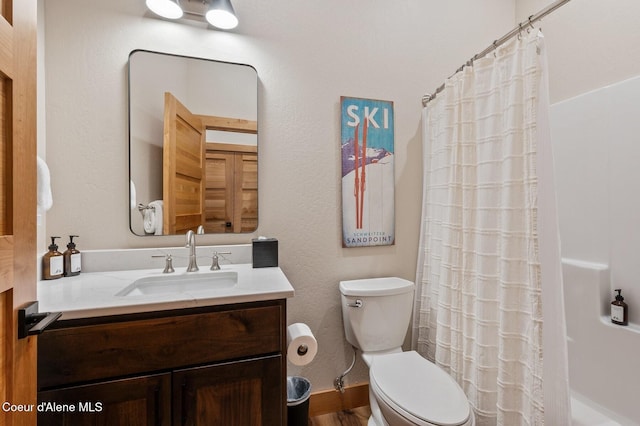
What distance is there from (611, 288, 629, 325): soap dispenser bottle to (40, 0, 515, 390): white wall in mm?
980

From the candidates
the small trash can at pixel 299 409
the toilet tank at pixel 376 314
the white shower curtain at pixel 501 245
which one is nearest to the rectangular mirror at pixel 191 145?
the toilet tank at pixel 376 314

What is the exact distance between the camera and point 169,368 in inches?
39.4

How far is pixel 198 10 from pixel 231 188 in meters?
0.90

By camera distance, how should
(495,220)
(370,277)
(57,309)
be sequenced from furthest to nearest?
(370,277), (495,220), (57,309)

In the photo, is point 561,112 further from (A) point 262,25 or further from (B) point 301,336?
(B) point 301,336

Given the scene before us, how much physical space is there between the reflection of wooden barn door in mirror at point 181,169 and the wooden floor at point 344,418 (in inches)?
50.8

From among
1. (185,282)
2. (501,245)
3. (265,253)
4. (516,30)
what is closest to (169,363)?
(185,282)

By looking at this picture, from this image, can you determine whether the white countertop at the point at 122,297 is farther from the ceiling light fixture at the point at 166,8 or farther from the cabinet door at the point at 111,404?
the ceiling light fixture at the point at 166,8

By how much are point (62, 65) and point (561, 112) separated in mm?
2659

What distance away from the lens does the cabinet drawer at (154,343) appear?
908 millimetres

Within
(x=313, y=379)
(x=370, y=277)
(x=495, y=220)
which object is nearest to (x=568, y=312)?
(x=495, y=220)

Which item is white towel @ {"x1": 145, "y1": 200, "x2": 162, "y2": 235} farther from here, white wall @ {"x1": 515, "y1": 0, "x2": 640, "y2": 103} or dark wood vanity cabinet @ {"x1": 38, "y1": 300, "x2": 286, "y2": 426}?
white wall @ {"x1": 515, "y1": 0, "x2": 640, "y2": 103}

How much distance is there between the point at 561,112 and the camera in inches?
68.2

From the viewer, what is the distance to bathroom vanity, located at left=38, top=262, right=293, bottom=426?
0.91 metres
